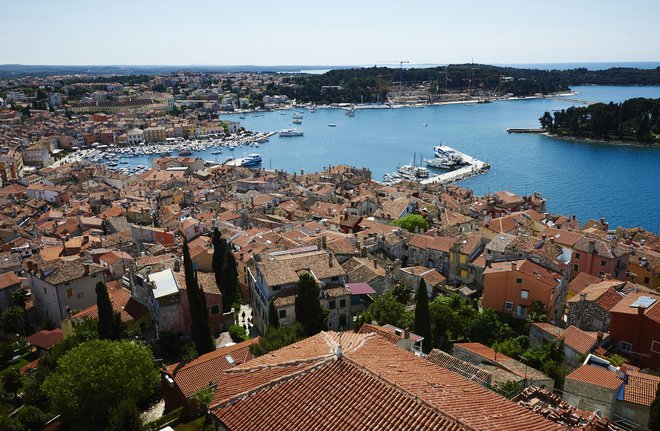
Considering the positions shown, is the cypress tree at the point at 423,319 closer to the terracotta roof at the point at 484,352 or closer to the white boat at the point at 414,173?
the terracotta roof at the point at 484,352

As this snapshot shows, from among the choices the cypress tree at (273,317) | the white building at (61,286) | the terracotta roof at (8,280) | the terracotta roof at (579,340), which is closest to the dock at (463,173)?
the terracotta roof at (579,340)

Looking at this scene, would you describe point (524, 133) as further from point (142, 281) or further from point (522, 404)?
point (522, 404)

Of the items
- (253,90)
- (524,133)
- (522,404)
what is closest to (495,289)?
(522,404)

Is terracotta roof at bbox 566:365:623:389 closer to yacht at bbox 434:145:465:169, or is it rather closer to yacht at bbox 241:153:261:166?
yacht at bbox 434:145:465:169

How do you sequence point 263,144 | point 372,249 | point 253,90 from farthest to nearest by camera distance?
1. point 253,90
2. point 263,144
3. point 372,249

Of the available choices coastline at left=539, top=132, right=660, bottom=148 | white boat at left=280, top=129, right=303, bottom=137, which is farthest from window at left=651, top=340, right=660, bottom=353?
white boat at left=280, top=129, right=303, bottom=137

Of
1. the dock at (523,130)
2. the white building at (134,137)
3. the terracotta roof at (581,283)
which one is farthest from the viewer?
the dock at (523,130)
